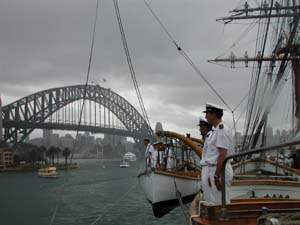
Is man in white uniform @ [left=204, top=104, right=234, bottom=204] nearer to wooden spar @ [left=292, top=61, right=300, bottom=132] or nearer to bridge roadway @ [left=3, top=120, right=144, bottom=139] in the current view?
wooden spar @ [left=292, top=61, right=300, bottom=132]

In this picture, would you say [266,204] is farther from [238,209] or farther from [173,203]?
[173,203]

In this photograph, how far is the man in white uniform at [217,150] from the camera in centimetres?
423

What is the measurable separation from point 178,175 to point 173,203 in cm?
74

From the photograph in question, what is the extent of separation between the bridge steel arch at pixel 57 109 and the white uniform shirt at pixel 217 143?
77.1 metres

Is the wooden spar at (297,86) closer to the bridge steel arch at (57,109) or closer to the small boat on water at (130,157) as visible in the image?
the bridge steel arch at (57,109)

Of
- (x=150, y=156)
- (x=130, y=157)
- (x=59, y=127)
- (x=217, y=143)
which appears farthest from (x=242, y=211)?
(x=130, y=157)

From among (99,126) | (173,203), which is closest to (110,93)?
(99,126)

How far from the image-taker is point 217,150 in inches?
174

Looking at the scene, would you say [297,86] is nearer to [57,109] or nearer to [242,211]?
[242,211]

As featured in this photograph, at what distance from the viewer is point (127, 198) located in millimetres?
26766

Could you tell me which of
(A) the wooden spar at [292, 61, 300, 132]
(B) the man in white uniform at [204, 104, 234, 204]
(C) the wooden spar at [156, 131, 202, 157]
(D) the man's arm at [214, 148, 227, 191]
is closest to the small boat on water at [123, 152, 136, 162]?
(A) the wooden spar at [292, 61, 300, 132]

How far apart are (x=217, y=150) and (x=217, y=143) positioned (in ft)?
0.47

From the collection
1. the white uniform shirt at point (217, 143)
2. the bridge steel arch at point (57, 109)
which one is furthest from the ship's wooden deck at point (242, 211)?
the bridge steel arch at point (57, 109)

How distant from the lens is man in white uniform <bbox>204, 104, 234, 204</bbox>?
13.9ft
